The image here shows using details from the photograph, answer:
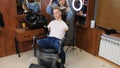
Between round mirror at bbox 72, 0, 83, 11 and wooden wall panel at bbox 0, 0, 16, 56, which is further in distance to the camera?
round mirror at bbox 72, 0, 83, 11

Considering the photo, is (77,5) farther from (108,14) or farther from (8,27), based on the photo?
(8,27)

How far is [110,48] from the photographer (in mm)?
3109

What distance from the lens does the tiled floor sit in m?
3.02

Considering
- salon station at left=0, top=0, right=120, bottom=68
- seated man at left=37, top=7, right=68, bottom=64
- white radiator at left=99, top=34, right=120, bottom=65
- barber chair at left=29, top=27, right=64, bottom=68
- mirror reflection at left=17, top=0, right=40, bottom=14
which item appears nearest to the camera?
barber chair at left=29, top=27, right=64, bottom=68

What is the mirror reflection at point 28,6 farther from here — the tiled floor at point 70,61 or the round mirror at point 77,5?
the tiled floor at point 70,61

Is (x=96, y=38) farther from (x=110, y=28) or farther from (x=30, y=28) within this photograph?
(x=30, y=28)

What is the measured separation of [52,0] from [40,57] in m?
1.43

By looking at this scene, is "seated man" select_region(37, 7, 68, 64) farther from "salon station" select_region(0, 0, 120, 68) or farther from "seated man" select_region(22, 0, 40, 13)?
"seated man" select_region(22, 0, 40, 13)

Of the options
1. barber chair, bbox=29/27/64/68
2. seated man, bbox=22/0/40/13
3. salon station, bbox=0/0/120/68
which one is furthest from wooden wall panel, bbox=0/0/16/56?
barber chair, bbox=29/27/64/68

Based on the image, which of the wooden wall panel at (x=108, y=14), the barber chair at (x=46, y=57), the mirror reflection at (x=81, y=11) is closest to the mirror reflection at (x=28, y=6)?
the mirror reflection at (x=81, y=11)

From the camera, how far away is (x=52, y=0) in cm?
333

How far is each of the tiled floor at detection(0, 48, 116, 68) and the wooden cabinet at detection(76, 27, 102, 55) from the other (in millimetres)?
176

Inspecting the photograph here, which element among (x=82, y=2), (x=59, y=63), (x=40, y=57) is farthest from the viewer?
(x=82, y=2)

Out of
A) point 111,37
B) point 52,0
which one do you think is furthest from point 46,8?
point 111,37
